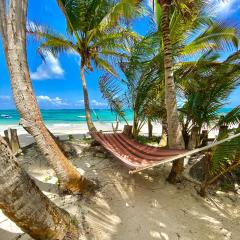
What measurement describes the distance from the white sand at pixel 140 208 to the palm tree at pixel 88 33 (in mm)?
1654

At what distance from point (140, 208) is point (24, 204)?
1599 mm

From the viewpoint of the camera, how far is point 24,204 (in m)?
1.48

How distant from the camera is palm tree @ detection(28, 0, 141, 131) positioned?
4.79 m

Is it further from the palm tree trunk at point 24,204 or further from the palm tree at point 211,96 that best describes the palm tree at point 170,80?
the palm tree trunk at point 24,204

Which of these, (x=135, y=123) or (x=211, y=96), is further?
(x=135, y=123)

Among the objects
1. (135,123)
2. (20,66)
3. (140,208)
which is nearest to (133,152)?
(140,208)

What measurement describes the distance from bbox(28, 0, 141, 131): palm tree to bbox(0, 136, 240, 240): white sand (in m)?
1.65

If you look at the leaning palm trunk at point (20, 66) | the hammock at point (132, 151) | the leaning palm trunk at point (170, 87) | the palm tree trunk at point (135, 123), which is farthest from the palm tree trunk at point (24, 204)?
the palm tree trunk at point (135, 123)

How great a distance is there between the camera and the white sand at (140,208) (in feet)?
7.75

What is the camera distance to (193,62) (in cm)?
536

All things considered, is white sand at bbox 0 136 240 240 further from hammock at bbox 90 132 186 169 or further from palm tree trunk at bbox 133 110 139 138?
palm tree trunk at bbox 133 110 139 138

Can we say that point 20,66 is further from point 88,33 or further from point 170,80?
point 88,33

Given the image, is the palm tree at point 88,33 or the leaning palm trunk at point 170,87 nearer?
the leaning palm trunk at point 170,87

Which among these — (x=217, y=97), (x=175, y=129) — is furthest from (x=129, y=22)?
(x=175, y=129)
